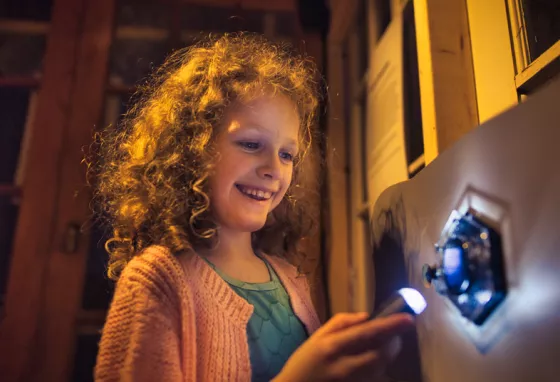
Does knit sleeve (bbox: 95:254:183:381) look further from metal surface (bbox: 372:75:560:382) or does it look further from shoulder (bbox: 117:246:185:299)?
metal surface (bbox: 372:75:560:382)

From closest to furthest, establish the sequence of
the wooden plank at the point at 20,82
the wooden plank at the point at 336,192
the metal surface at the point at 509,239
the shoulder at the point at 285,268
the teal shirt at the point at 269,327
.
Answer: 1. the metal surface at the point at 509,239
2. the teal shirt at the point at 269,327
3. the shoulder at the point at 285,268
4. the wooden plank at the point at 336,192
5. the wooden plank at the point at 20,82

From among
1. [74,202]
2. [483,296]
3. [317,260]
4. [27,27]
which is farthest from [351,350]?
[27,27]

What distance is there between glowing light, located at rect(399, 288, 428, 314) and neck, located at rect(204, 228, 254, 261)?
9.0 inches

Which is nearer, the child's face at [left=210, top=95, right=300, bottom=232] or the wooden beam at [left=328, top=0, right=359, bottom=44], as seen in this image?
the child's face at [left=210, top=95, right=300, bottom=232]

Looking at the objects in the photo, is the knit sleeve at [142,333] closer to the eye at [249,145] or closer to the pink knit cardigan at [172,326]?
the pink knit cardigan at [172,326]

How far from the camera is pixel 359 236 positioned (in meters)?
0.79

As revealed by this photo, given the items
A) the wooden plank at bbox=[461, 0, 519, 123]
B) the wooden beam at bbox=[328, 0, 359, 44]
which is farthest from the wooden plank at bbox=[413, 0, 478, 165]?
the wooden beam at bbox=[328, 0, 359, 44]

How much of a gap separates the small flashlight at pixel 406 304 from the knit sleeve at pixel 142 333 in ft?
0.64

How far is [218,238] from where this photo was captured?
0.54 meters

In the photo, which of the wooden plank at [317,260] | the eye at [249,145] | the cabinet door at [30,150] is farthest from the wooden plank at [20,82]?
the eye at [249,145]

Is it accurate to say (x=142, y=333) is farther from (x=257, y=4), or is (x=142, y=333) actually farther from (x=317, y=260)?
(x=257, y=4)

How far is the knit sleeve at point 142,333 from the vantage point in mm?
431

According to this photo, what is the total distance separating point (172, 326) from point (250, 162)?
0.18 m

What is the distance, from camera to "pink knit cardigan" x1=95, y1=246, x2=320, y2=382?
44 centimetres
